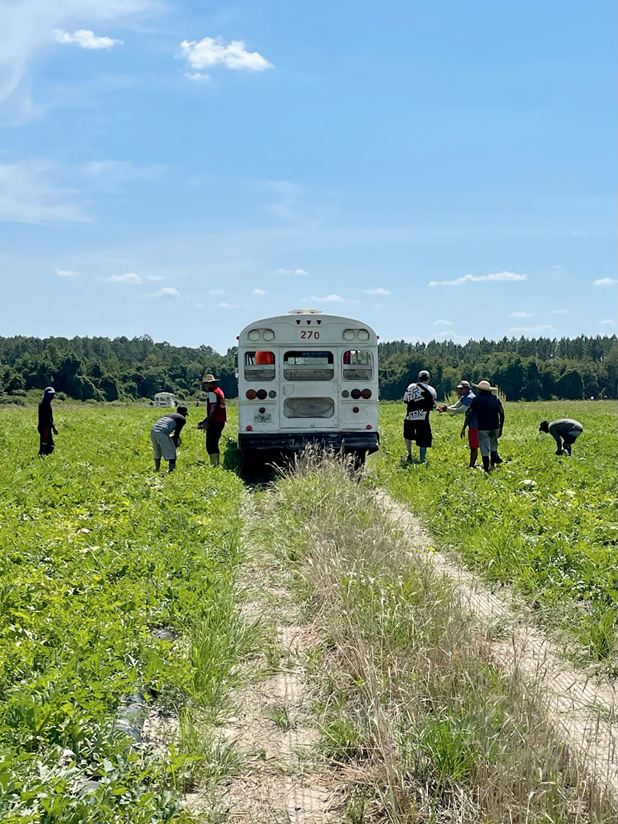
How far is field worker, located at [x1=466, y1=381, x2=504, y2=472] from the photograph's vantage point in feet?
44.2

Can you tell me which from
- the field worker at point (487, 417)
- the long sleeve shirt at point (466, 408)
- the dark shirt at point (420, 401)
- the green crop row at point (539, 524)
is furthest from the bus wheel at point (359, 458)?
the field worker at point (487, 417)

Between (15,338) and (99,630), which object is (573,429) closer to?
(99,630)

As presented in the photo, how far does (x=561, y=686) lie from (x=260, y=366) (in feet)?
32.6

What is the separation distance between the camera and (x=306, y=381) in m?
13.9

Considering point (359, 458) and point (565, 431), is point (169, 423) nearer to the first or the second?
point (359, 458)

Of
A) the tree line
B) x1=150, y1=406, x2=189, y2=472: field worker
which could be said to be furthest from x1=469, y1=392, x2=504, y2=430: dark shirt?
the tree line

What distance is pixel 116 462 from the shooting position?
1588 centimetres

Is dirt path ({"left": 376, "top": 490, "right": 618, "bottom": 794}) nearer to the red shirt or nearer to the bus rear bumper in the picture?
the bus rear bumper

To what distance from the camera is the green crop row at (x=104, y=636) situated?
298cm

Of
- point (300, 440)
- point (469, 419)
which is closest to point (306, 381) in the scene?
point (300, 440)

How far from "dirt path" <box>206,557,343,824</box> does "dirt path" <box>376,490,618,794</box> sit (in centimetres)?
120

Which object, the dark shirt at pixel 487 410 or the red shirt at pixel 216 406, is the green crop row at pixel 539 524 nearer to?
the dark shirt at pixel 487 410

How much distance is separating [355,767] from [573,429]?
13.7m

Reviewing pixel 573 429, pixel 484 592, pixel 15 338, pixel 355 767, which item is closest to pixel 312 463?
pixel 484 592
